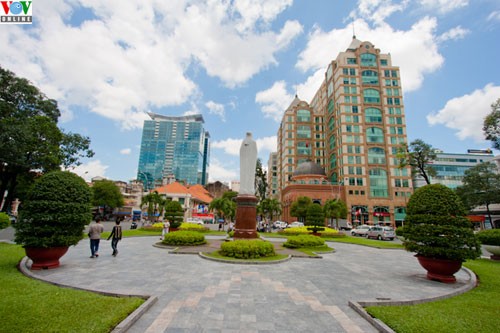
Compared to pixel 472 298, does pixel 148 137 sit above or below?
above

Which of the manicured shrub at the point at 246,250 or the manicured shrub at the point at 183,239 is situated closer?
the manicured shrub at the point at 246,250

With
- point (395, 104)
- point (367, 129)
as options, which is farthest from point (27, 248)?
point (395, 104)

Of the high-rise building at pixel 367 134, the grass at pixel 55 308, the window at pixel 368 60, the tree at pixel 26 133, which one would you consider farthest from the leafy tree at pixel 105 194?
the window at pixel 368 60

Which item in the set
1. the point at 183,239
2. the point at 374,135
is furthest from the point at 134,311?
the point at 374,135

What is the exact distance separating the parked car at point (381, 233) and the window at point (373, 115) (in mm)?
37603

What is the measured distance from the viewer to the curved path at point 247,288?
4.58 m

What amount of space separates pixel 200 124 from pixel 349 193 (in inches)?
4238

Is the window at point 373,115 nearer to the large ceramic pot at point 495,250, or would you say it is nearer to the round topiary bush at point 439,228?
the large ceramic pot at point 495,250

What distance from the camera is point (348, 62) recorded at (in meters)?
62.8

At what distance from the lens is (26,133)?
76.9ft

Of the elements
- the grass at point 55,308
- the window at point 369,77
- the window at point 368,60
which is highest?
the window at point 368,60

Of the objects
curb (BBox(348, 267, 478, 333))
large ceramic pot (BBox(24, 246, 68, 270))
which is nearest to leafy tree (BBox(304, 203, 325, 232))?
curb (BBox(348, 267, 478, 333))

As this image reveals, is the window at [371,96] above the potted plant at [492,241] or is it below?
above

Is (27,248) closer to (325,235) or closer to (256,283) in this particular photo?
(256,283)
